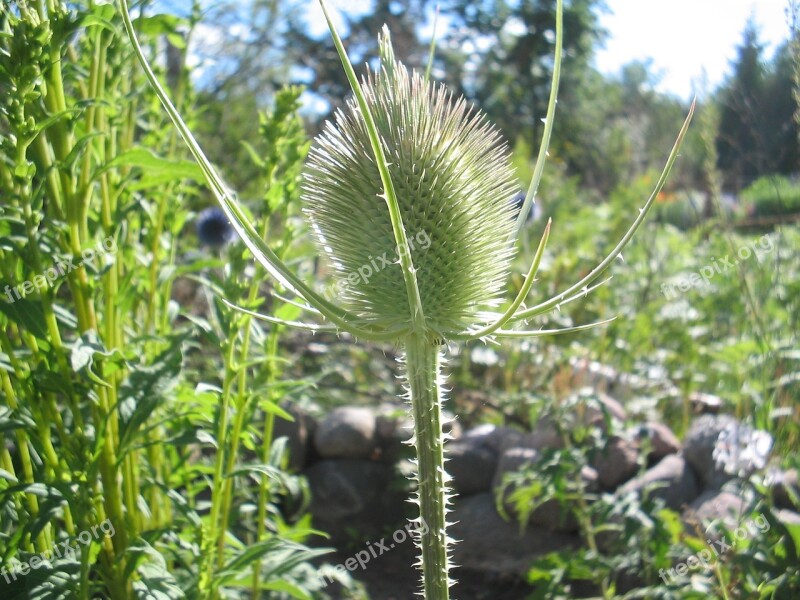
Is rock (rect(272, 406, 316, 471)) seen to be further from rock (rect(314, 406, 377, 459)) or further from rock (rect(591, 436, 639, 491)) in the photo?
rock (rect(591, 436, 639, 491))

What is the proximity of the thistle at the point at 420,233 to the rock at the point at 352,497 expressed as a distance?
2.42 m

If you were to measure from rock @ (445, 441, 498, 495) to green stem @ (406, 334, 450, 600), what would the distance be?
2281 mm

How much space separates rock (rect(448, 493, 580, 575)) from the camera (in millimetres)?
3000

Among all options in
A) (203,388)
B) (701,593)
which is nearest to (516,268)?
(701,593)

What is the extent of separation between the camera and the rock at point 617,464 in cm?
303

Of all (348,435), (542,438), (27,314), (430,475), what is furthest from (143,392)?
(348,435)

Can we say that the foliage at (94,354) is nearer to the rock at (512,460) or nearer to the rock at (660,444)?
the rock at (512,460)

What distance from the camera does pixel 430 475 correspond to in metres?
1.13

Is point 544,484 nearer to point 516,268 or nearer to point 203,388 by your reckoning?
point 203,388

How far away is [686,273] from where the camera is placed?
177 inches

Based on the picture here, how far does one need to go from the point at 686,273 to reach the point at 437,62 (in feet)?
21.6

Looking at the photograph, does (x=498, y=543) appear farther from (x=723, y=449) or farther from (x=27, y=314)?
(x=27, y=314)

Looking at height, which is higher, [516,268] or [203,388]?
[516,268]

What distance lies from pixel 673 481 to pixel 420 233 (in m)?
2.11
